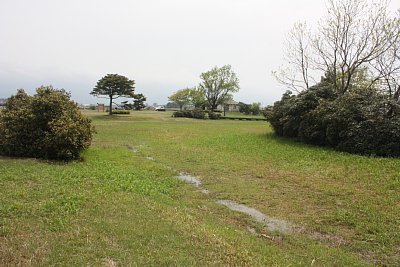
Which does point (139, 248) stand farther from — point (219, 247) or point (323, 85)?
point (323, 85)

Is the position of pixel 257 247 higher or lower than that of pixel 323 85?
lower

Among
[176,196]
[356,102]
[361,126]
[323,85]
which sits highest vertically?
[323,85]

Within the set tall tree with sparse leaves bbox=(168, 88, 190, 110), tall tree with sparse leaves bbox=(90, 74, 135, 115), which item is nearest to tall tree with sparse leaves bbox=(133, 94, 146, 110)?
tall tree with sparse leaves bbox=(90, 74, 135, 115)

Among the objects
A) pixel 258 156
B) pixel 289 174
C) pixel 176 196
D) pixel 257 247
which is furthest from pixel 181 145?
pixel 257 247

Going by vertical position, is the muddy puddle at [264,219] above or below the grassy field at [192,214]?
below

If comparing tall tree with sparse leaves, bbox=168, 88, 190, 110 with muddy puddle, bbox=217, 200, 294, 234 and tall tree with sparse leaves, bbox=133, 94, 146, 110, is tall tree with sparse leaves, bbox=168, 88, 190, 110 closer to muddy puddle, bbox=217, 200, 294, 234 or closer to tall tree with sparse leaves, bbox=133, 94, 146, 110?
tall tree with sparse leaves, bbox=133, 94, 146, 110

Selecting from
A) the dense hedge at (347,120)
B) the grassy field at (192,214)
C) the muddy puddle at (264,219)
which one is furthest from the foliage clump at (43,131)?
the dense hedge at (347,120)

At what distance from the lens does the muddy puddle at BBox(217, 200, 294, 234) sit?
4.99 metres

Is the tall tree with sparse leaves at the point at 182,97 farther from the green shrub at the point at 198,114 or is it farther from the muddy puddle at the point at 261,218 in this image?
the muddy puddle at the point at 261,218

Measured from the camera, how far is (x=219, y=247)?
3799 millimetres

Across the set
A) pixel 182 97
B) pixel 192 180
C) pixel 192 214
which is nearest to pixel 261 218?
pixel 192 214

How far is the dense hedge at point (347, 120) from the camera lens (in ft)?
37.5

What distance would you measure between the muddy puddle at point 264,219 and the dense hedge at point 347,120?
751 centimetres

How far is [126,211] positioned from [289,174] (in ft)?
18.0
